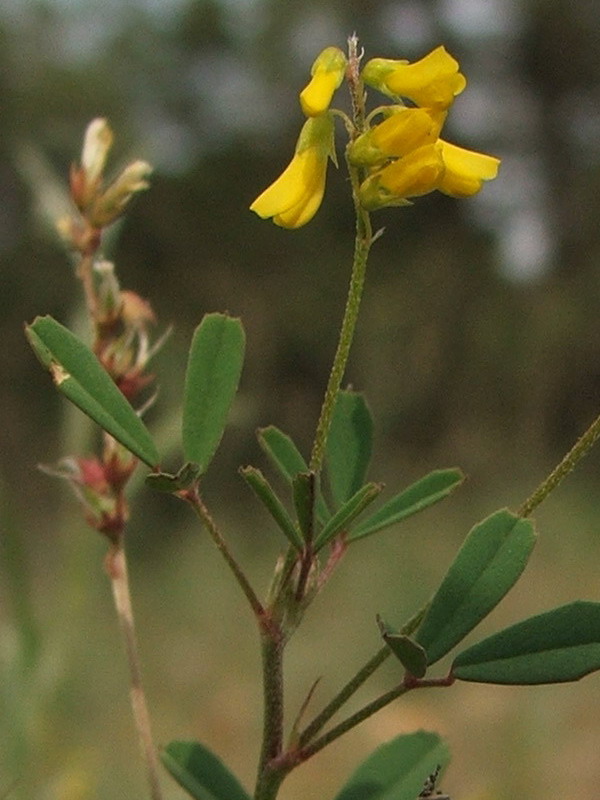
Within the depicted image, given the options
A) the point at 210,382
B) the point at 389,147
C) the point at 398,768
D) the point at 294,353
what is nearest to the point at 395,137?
the point at 389,147

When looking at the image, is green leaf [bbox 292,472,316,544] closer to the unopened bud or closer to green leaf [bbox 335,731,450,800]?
green leaf [bbox 335,731,450,800]

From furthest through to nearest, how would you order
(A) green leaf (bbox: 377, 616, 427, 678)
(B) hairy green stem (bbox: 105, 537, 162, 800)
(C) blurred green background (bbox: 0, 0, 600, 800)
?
(C) blurred green background (bbox: 0, 0, 600, 800) < (B) hairy green stem (bbox: 105, 537, 162, 800) < (A) green leaf (bbox: 377, 616, 427, 678)

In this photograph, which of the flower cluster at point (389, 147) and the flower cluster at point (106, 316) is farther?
the flower cluster at point (106, 316)

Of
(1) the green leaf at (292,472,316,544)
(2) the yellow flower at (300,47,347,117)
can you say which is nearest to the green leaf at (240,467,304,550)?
(1) the green leaf at (292,472,316,544)

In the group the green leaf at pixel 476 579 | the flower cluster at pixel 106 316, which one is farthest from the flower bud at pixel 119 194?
the green leaf at pixel 476 579

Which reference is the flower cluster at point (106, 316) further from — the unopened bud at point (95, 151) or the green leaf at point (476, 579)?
the green leaf at point (476, 579)

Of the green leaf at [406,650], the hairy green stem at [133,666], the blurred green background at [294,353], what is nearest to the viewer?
the green leaf at [406,650]

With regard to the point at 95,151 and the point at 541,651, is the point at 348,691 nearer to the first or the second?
the point at 541,651
